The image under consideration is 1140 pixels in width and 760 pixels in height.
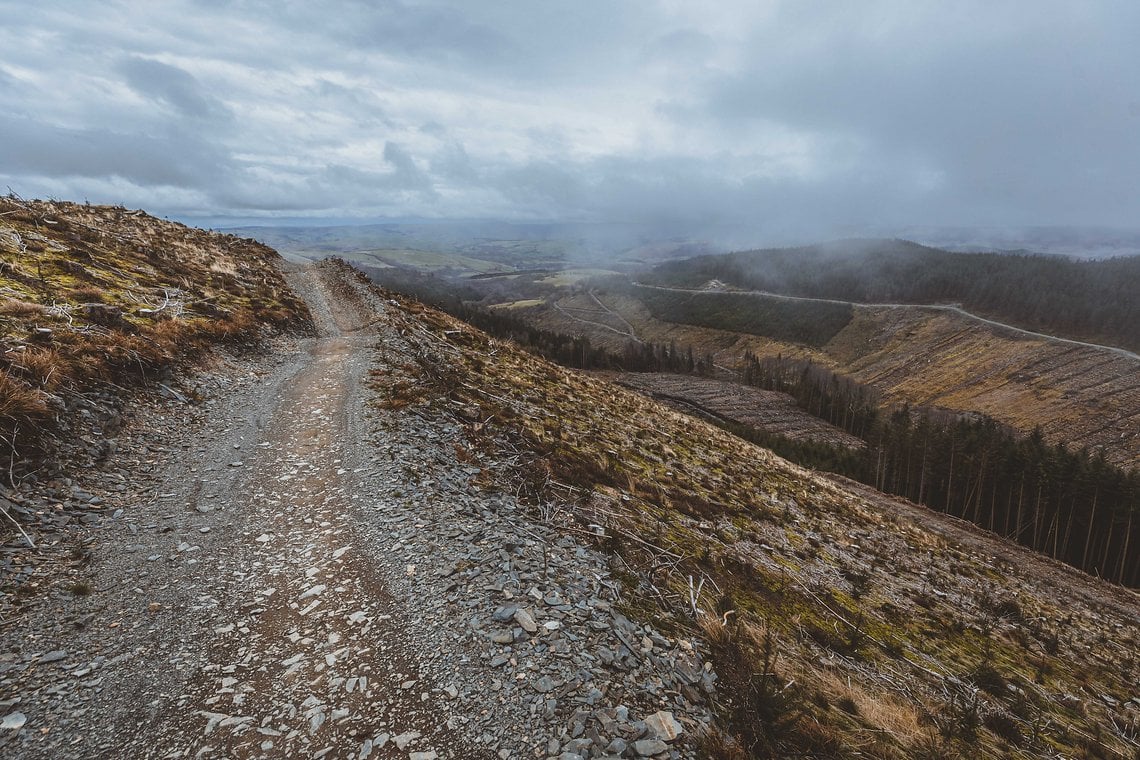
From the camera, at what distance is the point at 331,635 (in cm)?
662

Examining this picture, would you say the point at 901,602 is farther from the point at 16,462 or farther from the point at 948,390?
the point at 948,390

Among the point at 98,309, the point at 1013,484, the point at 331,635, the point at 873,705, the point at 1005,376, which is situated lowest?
the point at 1005,376

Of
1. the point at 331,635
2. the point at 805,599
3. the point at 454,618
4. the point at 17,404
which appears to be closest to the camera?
the point at 331,635

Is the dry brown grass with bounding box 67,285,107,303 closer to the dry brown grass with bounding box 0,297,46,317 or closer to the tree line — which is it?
the dry brown grass with bounding box 0,297,46,317

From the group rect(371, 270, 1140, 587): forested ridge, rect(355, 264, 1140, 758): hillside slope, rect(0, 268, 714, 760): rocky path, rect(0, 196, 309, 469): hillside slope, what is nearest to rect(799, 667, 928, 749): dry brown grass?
rect(355, 264, 1140, 758): hillside slope

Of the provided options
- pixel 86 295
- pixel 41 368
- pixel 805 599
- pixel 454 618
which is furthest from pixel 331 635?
pixel 86 295

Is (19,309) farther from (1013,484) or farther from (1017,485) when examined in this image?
(1013,484)

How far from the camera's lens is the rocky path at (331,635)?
16.9 ft

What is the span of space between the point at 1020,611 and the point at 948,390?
158653 millimetres

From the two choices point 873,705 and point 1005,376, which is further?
Answer: point 1005,376

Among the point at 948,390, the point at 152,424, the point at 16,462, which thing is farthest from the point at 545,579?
the point at 948,390

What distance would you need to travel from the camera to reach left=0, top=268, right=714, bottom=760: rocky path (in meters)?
5.14

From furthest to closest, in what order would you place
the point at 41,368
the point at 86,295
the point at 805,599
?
the point at 86,295 < the point at 805,599 < the point at 41,368

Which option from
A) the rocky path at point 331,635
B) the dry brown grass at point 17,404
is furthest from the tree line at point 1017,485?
the dry brown grass at point 17,404
